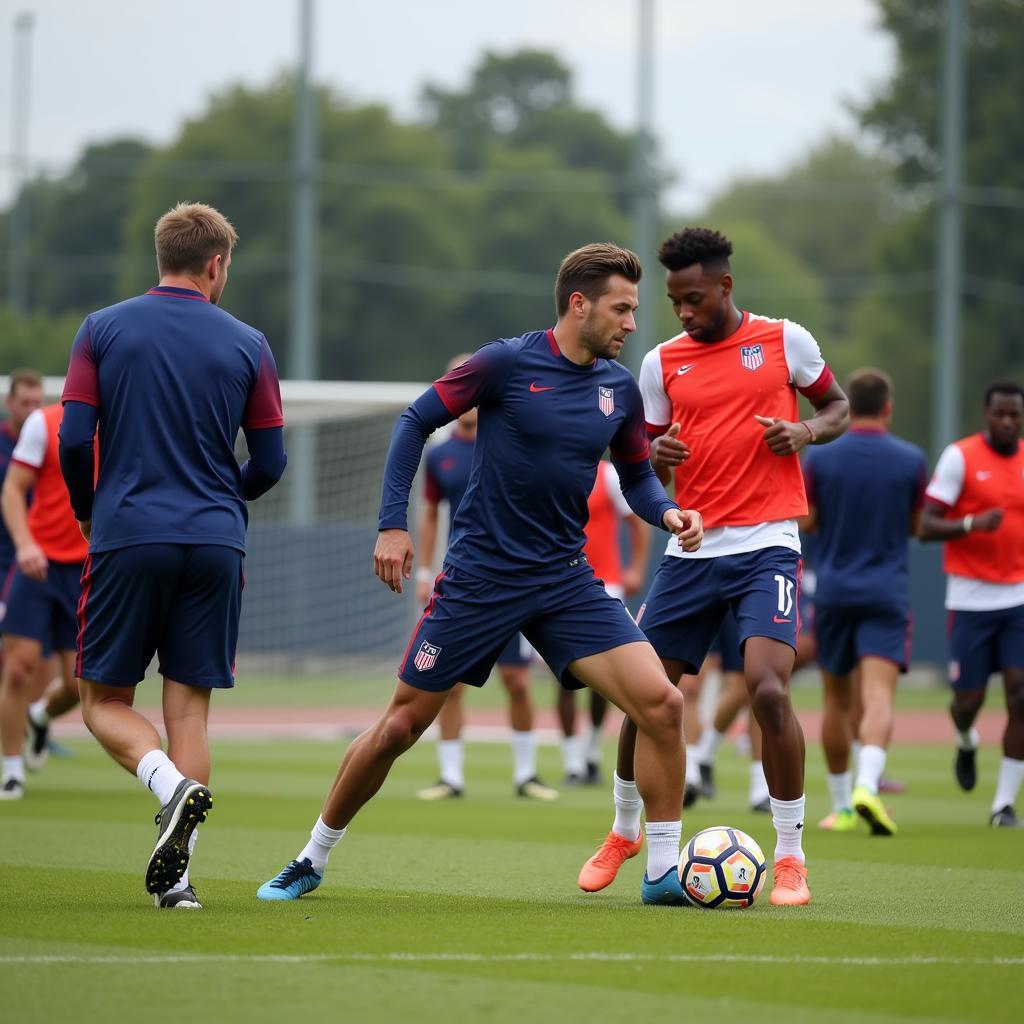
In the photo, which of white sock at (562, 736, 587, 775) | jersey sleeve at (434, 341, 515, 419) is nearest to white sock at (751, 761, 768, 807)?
white sock at (562, 736, 587, 775)

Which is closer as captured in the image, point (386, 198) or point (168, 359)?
point (168, 359)

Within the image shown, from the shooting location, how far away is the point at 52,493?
12.5 metres

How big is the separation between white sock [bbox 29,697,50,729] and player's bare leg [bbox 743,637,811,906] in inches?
290

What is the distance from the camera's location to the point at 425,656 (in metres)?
7.23

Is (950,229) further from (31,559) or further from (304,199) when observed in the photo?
(31,559)

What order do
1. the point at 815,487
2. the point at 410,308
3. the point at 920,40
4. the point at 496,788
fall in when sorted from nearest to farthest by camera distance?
the point at 815,487 → the point at 496,788 → the point at 920,40 → the point at 410,308

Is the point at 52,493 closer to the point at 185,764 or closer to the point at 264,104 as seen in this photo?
the point at 185,764

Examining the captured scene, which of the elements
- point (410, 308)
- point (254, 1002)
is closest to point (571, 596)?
point (254, 1002)

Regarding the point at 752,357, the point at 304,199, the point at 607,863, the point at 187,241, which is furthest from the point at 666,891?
the point at 304,199

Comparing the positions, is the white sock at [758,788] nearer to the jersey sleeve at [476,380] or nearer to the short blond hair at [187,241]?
the jersey sleeve at [476,380]

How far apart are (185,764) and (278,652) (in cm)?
1895

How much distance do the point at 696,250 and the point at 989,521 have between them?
4.02 metres

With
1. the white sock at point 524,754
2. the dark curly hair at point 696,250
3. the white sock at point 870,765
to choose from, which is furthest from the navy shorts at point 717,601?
the white sock at point 524,754

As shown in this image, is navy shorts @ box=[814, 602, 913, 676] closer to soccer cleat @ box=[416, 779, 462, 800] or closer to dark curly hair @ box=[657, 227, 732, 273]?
soccer cleat @ box=[416, 779, 462, 800]
